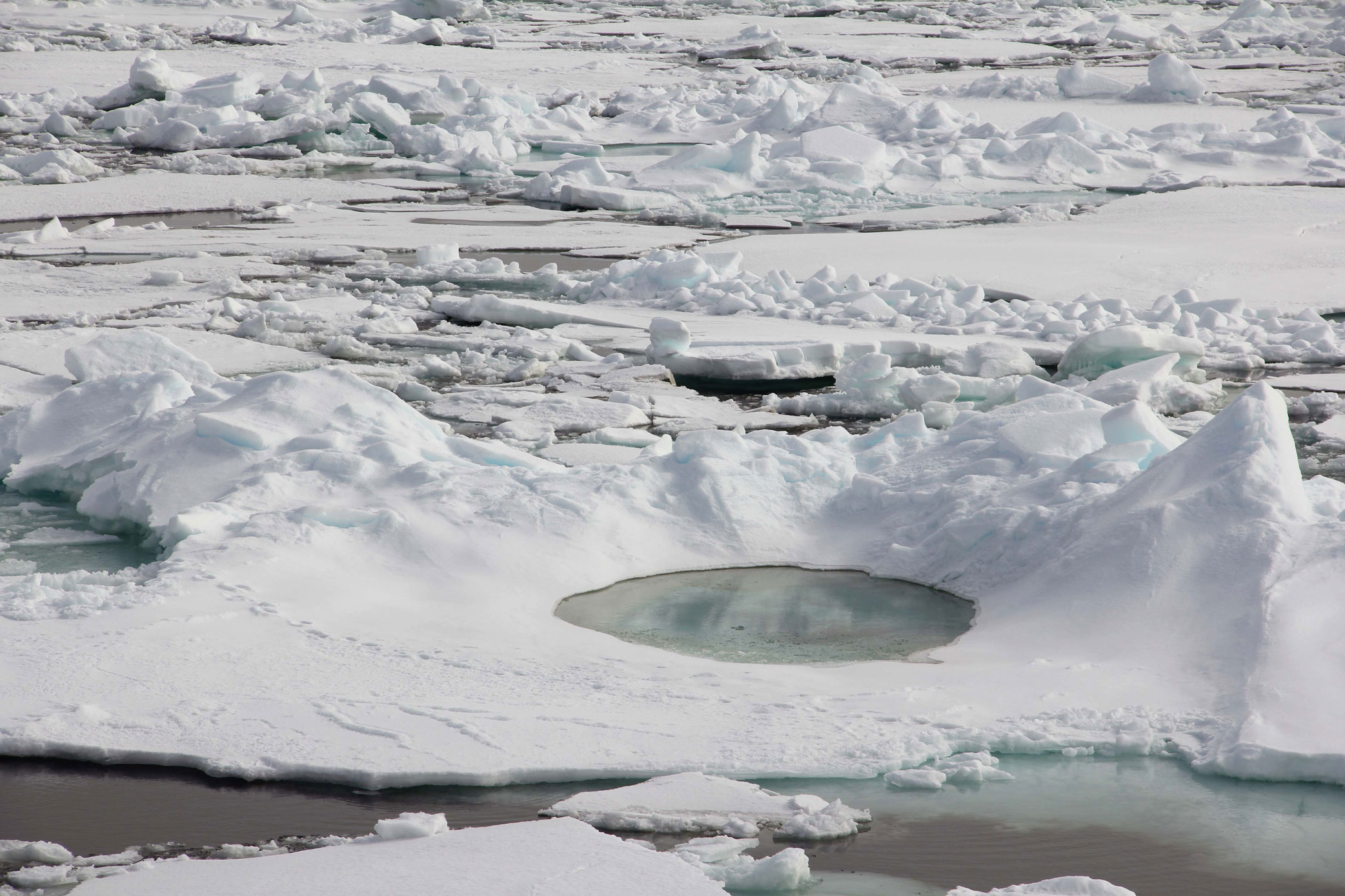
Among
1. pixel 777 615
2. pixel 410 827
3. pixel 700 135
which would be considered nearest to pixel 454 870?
pixel 410 827

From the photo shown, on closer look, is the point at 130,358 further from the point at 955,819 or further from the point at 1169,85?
the point at 1169,85

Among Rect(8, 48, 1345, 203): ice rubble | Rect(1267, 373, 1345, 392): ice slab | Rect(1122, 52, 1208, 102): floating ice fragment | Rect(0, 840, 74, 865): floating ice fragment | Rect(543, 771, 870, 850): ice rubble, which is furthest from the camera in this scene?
Rect(1122, 52, 1208, 102): floating ice fragment

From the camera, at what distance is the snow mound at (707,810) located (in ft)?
10.3

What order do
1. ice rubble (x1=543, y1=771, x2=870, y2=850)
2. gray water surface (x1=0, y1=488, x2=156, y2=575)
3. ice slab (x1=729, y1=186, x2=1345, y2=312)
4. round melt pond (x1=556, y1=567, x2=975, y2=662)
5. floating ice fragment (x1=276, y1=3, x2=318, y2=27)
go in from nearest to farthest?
ice rubble (x1=543, y1=771, x2=870, y2=850)
round melt pond (x1=556, y1=567, x2=975, y2=662)
gray water surface (x1=0, y1=488, x2=156, y2=575)
ice slab (x1=729, y1=186, x2=1345, y2=312)
floating ice fragment (x1=276, y1=3, x2=318, y2=27)

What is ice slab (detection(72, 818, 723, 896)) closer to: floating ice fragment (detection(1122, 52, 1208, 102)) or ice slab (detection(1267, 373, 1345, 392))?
ice slab (detection(1267, 373, 1345, 392))

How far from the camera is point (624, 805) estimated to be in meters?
3.23

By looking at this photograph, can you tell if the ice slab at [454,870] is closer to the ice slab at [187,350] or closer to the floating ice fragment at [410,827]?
the floating ice fragment at [410,827]

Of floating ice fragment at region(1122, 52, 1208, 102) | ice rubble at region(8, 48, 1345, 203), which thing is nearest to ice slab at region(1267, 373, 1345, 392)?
ice rubble at region(8, 48, 1345, 203)

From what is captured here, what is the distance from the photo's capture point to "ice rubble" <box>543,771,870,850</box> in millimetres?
3143

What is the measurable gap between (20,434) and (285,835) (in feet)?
10.8

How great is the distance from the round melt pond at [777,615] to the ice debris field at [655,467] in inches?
3.6

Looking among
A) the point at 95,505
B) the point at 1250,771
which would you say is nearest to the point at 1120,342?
the point at 1250,771

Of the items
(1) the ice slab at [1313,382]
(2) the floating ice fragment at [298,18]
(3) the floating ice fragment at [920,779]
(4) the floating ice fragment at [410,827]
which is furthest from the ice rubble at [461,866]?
(2) the floating ice fragment at [298,18]

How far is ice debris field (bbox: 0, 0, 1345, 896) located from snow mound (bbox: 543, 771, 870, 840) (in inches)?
0.5
